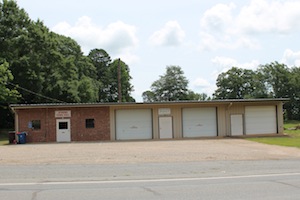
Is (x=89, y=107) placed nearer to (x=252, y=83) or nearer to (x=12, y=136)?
(x=12, y=136)

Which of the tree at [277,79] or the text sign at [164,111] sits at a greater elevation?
the tree at [277,79]

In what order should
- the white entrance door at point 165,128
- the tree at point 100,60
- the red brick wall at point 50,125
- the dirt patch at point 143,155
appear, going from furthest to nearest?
the tree at point 100,60 < the white entrance door at point 165,128 < the red brick wall at point 50,125 < the dirt patch at point 143,155

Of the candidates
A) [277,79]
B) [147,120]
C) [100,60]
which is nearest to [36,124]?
[147,120]

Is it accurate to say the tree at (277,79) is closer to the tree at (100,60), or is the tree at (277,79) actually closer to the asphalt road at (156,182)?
the tree at (100,60)

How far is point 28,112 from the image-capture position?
3212 centimetres

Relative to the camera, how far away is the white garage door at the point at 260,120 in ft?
113

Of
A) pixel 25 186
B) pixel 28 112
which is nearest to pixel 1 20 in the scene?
pixel 28 112

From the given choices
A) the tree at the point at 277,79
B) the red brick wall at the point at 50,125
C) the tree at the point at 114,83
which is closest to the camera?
the red brick wall at the point at 50,125

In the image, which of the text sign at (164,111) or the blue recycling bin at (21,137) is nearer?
the blue recycling bin at (21,137)

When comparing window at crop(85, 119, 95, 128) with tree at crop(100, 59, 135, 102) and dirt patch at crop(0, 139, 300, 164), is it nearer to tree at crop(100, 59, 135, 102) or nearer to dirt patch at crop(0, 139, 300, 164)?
dirt patch at crop(0, 139, 300, 164)

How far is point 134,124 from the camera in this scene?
33125 mm

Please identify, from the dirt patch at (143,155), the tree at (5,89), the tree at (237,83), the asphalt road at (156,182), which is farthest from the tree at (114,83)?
the asphalt road at (156,182)

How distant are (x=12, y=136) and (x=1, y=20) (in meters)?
21.1

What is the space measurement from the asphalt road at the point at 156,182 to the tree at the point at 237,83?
89.7m
